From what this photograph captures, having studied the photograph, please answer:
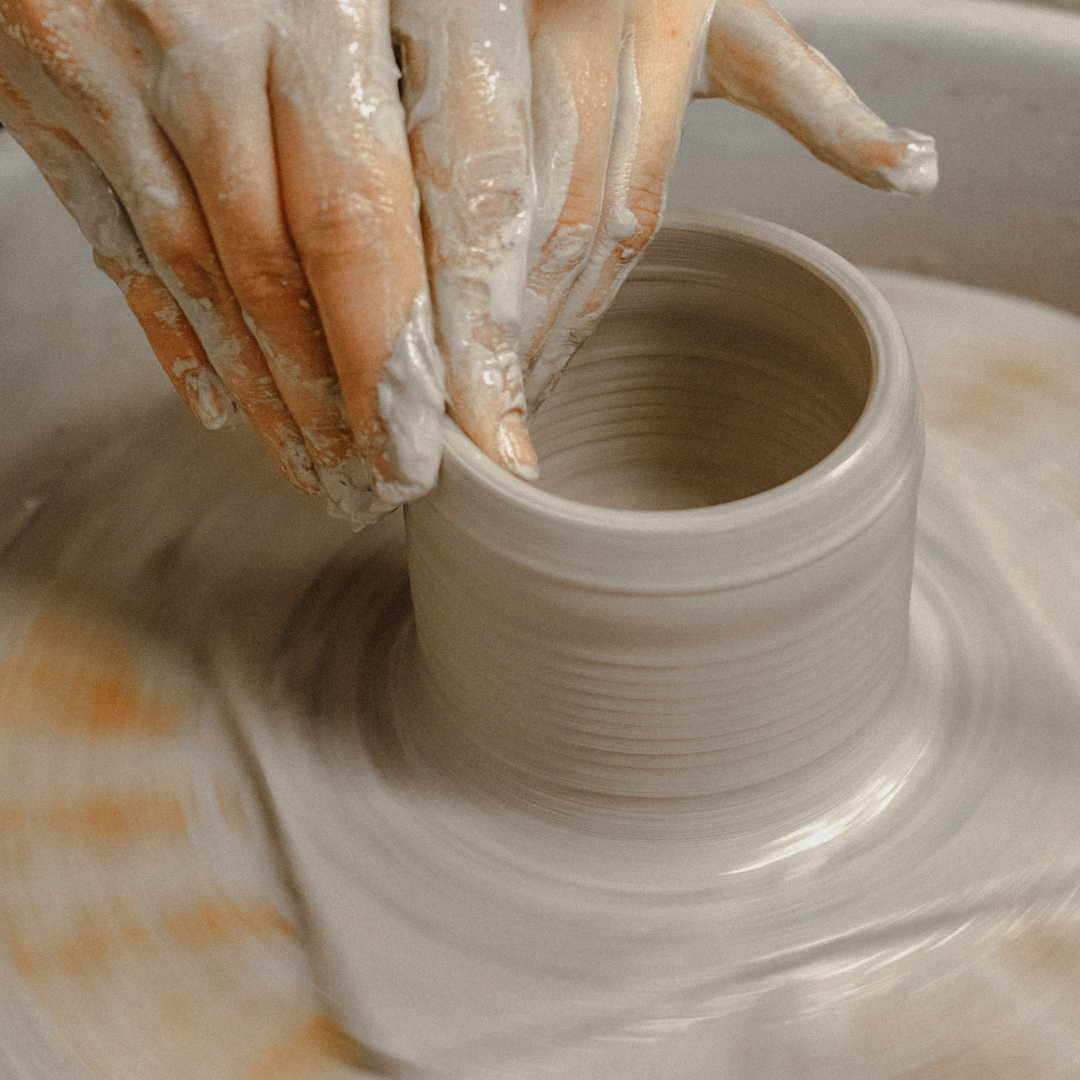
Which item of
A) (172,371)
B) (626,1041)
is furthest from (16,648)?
(626,1041)

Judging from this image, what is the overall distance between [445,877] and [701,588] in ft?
0.94

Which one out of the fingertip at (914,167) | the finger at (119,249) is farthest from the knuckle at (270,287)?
the fingertip at (914,167)

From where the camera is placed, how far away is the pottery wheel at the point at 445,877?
2.73 feet

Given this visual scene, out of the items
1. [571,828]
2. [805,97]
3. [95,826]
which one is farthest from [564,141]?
[95,826]

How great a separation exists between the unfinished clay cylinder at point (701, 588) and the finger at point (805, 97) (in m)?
0.07

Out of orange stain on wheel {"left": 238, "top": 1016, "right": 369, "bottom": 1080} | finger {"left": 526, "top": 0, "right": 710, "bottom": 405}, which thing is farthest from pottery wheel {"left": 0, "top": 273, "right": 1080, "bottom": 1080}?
finger {"left": 526, "top": 0, "right": 710, "bottom": 405}

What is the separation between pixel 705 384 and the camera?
1.09 metres

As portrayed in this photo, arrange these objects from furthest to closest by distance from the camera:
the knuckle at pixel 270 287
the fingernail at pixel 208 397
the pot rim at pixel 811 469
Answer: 1. the fingernail at pixel 208 397
2. the knuckle at pixel 270 287
3. the pot rim at pixel 811 469

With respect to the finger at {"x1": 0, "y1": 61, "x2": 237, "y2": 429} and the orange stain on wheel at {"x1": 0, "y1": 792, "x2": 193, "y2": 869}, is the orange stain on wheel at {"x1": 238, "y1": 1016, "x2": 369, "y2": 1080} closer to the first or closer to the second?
the orange stain on wheel at {"x1": 0, "y1": 792, "x2": 193, "y2": 869}

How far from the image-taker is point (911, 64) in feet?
4.83

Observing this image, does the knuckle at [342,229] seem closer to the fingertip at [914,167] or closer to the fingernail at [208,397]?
the fingernail at [208,397]

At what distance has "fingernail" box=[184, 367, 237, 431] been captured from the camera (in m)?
0.98

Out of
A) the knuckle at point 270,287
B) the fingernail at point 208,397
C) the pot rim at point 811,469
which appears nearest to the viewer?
the pot rim at point 811,469

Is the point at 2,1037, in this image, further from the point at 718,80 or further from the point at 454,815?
the point at 718,80
